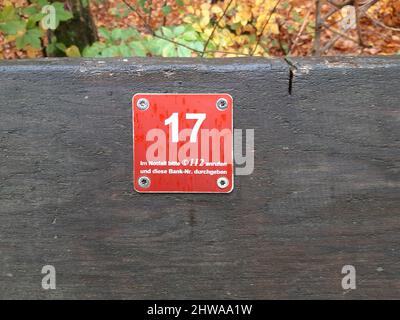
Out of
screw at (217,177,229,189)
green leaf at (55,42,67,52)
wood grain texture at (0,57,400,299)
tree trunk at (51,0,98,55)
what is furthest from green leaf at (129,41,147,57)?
tree trunk at (51,0,98,55)

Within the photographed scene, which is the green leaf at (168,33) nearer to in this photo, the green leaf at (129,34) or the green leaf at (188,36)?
the green leaf at (188,36)

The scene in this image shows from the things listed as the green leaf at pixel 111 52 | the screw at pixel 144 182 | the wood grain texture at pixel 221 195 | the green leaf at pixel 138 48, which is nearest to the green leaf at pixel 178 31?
the green leaf at pixel 138 48

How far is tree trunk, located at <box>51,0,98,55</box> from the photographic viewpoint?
4.48m

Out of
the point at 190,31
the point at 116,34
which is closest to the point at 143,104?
the point at 190,31

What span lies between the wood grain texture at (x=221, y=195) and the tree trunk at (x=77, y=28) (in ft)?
10.2

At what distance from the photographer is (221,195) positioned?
57.1 inches

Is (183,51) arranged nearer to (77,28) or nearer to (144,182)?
(144,182)

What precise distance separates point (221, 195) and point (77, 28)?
338 cm

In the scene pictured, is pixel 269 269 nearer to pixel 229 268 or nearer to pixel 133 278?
pixel 229 268

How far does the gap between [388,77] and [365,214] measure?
0.31 meters

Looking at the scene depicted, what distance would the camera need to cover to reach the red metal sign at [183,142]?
1.42 meters

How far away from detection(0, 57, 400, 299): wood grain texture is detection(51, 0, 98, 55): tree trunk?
3.12 m

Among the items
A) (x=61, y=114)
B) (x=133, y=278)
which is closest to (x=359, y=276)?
(x=133, y=278)

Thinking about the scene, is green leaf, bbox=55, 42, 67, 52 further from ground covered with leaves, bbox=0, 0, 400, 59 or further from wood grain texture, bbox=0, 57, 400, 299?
wood grain texture, bbox=0, 57, 400, 299
